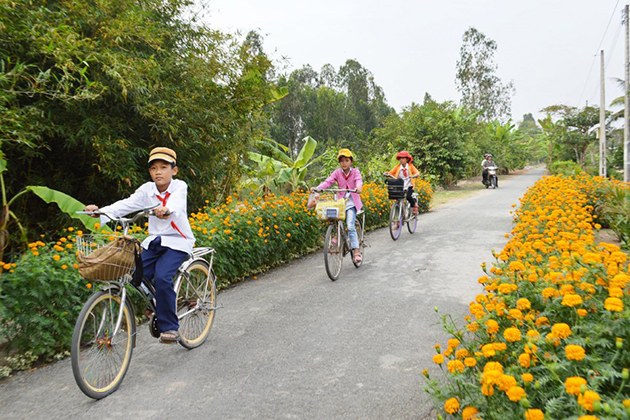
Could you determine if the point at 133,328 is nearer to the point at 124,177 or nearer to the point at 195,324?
the point at 195,324

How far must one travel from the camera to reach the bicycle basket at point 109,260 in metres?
2.98

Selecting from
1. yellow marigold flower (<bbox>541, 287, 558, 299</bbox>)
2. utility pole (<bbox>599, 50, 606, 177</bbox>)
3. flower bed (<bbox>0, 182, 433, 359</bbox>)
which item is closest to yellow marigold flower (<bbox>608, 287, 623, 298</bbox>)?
yellow marigold flower (<bbox>541, 287, 558, 299</bbox>)

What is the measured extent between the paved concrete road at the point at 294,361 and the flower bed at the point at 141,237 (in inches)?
12.7

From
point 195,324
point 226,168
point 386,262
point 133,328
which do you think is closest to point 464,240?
point 386,262

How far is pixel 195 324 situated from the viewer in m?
4.31

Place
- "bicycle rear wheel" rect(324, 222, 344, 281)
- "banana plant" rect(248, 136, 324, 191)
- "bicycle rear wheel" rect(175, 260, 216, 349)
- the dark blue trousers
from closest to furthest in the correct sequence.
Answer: the dark blue trousers < "bicycle rear wheel" rect(175, 260, 216, 349) < "bicycle rear wheel" rect(324, 222, 344, 281) < "banana plant" rect(248, 136, 324, 191)

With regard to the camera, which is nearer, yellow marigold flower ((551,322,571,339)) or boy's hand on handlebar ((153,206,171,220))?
yellow marigold flower ((551,322,571,339))

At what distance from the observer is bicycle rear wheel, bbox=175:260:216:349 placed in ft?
13.3

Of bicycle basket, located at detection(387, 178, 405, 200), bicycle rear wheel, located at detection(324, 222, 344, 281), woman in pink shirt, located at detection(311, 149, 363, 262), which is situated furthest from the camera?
bicycle basket, located at detection(387, 178, 405, 200)

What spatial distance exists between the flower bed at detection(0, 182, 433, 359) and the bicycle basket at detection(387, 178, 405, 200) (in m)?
1.75

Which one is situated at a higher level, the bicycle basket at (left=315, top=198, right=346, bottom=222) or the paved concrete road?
the bicycle basket at (left=315, top=198, right=346, bottom=222)

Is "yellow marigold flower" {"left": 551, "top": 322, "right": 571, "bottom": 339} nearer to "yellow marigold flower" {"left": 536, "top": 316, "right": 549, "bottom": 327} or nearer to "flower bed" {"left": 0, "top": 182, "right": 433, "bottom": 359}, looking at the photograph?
"yellow marigold flower" {"left": 536, "top": 316, "right": 549, "bottom": 327}

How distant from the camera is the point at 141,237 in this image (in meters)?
5.16

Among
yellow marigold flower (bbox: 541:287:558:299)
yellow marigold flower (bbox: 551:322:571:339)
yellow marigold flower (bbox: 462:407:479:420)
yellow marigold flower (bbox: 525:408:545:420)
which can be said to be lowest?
yellow marigold flower (bbox: 462:407:479:420)
